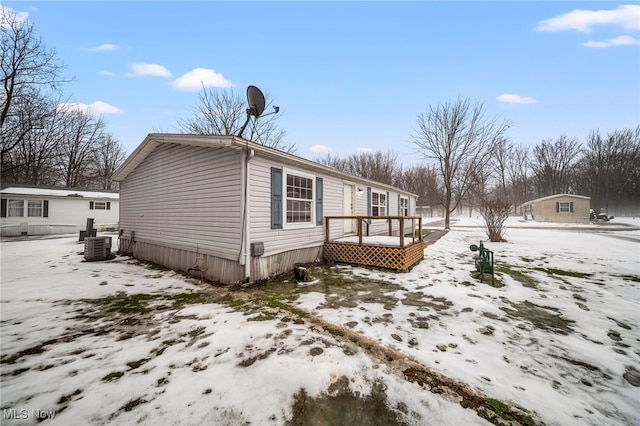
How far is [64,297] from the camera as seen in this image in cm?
492

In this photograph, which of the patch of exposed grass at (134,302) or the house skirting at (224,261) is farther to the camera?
the house skirting at (224,261)

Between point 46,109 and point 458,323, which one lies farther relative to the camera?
point 46,109

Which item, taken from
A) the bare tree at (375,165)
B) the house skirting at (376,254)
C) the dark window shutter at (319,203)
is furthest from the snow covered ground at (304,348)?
the bare tree at (375,165)

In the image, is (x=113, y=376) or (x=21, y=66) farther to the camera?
(x=21, y=66)

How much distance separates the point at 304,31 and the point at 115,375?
55.8 ft

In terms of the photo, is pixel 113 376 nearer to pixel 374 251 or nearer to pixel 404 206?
pixel 374 251

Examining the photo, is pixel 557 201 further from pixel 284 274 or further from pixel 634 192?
pixel 284 274

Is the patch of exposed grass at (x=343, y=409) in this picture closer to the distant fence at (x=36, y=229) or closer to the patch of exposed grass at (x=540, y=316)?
the patch of exposed grass at (x=540, y=316)

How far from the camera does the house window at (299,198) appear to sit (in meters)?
6.80

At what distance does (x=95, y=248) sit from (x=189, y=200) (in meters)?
4.59

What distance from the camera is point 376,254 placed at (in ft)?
24.1

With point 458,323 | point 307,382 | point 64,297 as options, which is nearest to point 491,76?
point 458,323

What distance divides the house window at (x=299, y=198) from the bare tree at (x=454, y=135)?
50.9 ft

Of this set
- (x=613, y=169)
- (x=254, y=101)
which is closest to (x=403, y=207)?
(x=254, y=101)
